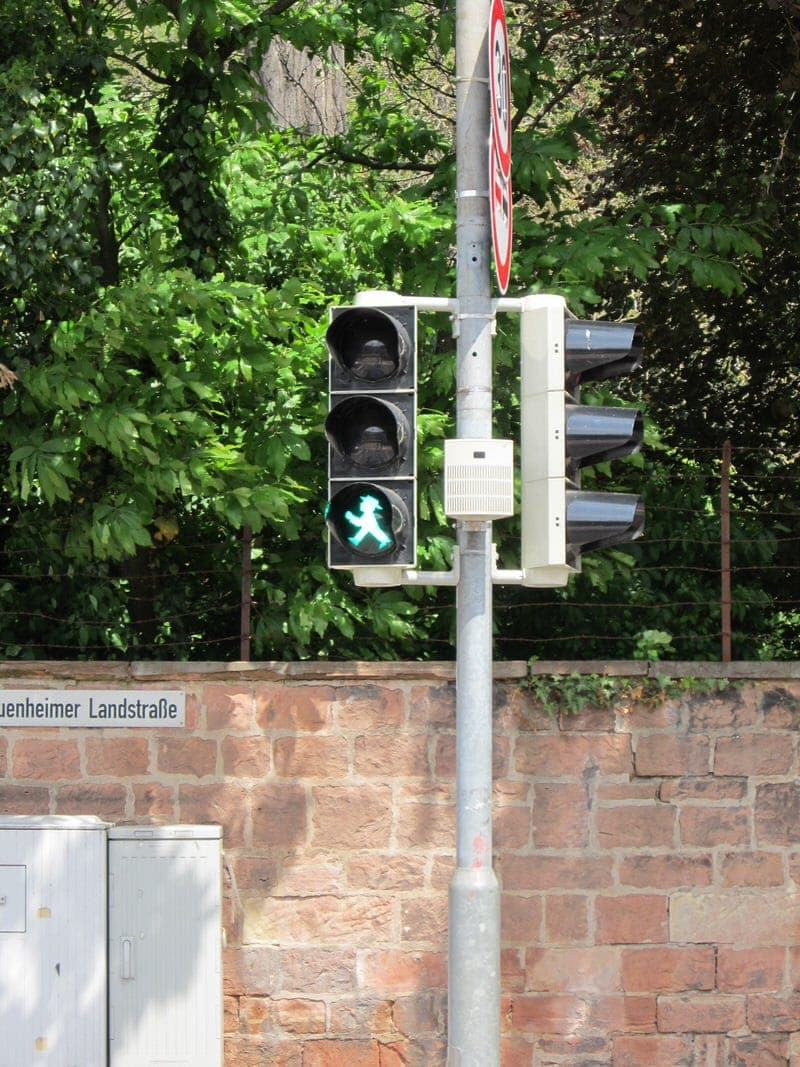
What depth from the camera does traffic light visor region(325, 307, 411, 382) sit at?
503 centimetres

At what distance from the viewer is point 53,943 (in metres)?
6.44

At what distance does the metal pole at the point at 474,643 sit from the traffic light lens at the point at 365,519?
13.0 inches

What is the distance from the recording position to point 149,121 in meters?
→ 8.02

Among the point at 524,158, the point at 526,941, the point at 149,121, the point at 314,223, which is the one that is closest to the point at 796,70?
the point at 524,158

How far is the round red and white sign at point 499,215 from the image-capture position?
5109 millimetres

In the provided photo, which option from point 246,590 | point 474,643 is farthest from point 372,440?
point 246,590

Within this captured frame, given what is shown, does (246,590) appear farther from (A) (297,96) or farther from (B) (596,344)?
(A) (297,96)

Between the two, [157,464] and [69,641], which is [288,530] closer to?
[157,464]

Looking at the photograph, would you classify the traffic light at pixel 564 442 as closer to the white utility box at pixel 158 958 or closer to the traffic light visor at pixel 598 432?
the traffic light visor at pixel 598 432

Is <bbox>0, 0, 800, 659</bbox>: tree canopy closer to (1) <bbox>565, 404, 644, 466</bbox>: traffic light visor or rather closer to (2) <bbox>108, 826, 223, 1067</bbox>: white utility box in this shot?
(2) <bbox>108, 826, 223, 1067</bbox>: white utility box

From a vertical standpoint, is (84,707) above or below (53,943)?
above

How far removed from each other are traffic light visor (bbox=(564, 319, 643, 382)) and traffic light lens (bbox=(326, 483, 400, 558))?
82 centimetres

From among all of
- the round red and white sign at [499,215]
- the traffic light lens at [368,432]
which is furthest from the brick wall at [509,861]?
the round red and white sign at [499,215]

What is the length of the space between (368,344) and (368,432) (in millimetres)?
298
